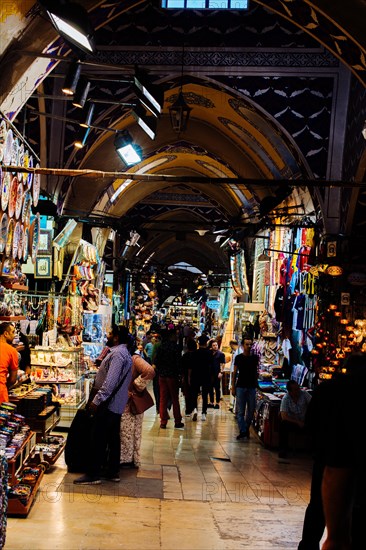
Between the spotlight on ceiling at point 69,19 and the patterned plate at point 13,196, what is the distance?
1.44m

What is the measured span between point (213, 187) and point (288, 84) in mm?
8835

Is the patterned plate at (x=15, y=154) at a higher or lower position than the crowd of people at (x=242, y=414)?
higher

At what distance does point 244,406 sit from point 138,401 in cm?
314

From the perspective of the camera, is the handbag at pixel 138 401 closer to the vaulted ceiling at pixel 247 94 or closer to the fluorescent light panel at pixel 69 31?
the fluorescent light panel at pixel 69 31

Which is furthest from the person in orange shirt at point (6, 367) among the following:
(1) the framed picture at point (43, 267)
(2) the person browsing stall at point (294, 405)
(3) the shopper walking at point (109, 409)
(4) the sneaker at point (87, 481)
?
(1) the framed picture at point (43, 267)

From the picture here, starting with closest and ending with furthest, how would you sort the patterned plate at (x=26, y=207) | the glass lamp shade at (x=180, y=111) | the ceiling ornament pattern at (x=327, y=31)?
the patterned plate at (x=26, y=207), the ceiling ornament pattern at (x=327, y=31), the glass lamp shade at (x=180, y=111)

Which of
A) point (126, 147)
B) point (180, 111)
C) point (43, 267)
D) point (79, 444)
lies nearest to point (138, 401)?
point (79, 444)

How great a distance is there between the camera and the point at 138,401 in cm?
722

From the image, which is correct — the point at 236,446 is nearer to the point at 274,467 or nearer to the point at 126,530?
the point at 274,467

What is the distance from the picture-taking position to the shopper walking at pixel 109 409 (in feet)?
21.0

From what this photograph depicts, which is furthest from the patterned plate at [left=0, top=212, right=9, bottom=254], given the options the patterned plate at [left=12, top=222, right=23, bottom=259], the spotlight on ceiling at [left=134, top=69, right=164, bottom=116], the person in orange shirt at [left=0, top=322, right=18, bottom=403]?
the spotlight on ceiling at [left=134, top=69, right=164, bottom=116]

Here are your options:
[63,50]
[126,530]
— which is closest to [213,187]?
[63,50]

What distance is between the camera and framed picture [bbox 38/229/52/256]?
1048cm

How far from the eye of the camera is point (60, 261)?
37.3 feet
